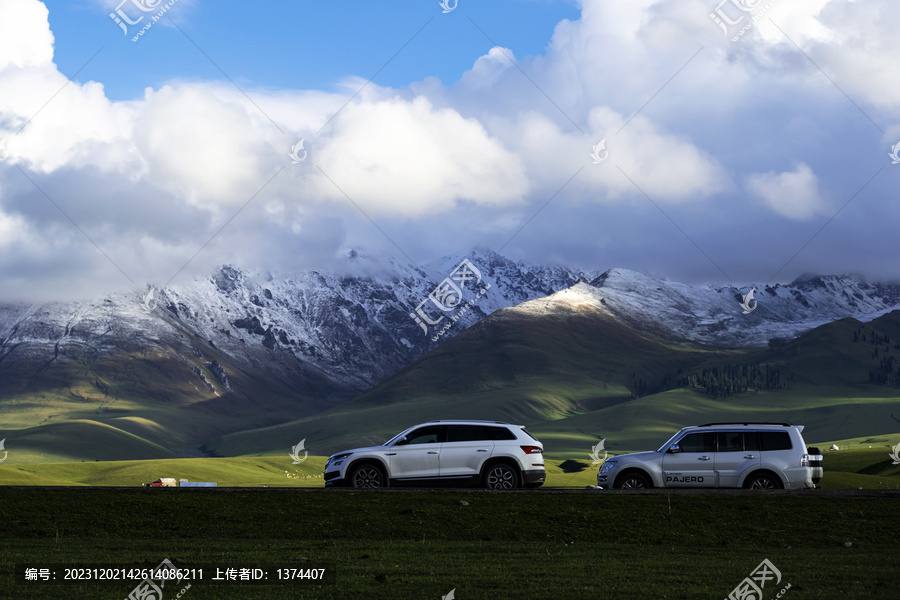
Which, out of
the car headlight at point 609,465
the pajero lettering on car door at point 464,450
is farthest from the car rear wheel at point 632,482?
the pajero lettering on car door at point 464,450

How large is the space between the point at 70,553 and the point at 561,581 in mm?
12869

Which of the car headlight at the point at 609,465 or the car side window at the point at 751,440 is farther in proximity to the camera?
the car headlight at the point at 609,465

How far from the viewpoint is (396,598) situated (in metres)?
17.9

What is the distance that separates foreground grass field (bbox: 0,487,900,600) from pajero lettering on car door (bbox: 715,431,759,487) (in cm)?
157

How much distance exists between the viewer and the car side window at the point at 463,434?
31453mm

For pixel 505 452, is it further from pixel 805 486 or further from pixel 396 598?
pixel 396 598

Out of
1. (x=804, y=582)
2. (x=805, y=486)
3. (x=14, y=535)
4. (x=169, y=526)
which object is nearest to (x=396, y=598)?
(x=804, y=582)

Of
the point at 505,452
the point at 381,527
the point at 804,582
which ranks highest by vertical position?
the point at 505,452

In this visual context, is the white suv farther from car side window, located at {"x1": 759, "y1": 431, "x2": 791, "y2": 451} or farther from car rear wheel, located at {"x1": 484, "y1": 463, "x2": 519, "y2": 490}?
car side window, located at {"x1": 759, "y1": 431, "x2": 791, "y2": 451}

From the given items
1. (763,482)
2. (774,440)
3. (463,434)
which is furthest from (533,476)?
(774,440)

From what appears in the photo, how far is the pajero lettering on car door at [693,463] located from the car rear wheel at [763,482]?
1208mm

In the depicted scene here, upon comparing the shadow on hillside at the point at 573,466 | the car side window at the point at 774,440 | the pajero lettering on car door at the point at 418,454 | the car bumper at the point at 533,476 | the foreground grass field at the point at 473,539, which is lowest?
the foreground grass field at the point at 473,539

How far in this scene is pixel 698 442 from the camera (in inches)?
1240

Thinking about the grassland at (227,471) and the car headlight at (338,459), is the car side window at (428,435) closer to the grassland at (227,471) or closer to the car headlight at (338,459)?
the car headlight at (338,459)
